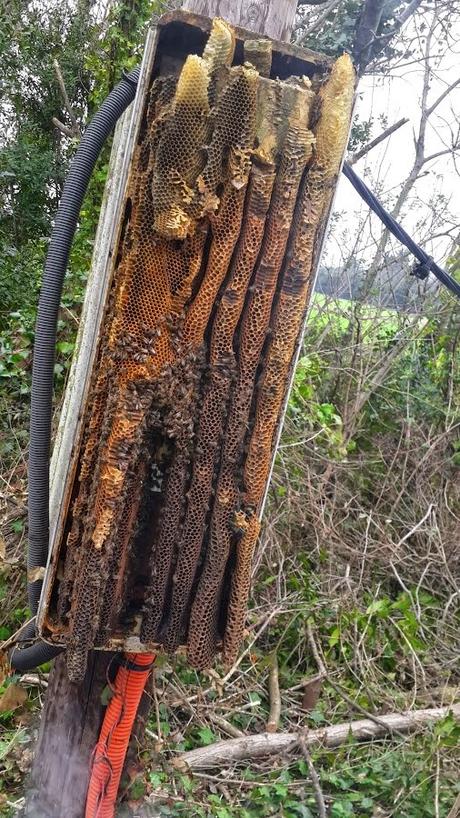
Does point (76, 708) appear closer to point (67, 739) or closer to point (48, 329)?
point (67, 739)

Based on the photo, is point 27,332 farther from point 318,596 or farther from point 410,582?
point 410,582

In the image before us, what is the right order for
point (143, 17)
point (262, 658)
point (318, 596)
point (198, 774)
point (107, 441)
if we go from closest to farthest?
point (107, 441) < point (198, 774) < point (262, 658) < point (318, 596) < point (143, 17)

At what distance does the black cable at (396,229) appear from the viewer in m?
1.72

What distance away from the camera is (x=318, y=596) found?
3.94 meters

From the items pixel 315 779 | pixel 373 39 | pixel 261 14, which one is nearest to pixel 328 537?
pixel 315 779

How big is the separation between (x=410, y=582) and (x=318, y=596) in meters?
0.96

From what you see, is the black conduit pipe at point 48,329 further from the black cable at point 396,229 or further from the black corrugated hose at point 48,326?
the black cable at point 396,229

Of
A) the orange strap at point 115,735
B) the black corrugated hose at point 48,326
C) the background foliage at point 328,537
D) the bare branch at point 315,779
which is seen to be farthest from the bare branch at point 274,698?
the black corrugated hose at point 48,326

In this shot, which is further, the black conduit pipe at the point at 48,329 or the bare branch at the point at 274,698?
the bare branch at the point at 274,698

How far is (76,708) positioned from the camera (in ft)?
4.38

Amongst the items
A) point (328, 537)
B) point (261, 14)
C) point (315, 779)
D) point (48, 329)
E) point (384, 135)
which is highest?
point (384, 135)

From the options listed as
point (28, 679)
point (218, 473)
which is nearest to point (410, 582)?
point (28, 679)

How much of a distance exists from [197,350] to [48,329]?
433 mm

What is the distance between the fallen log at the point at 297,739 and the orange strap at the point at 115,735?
1.42m
